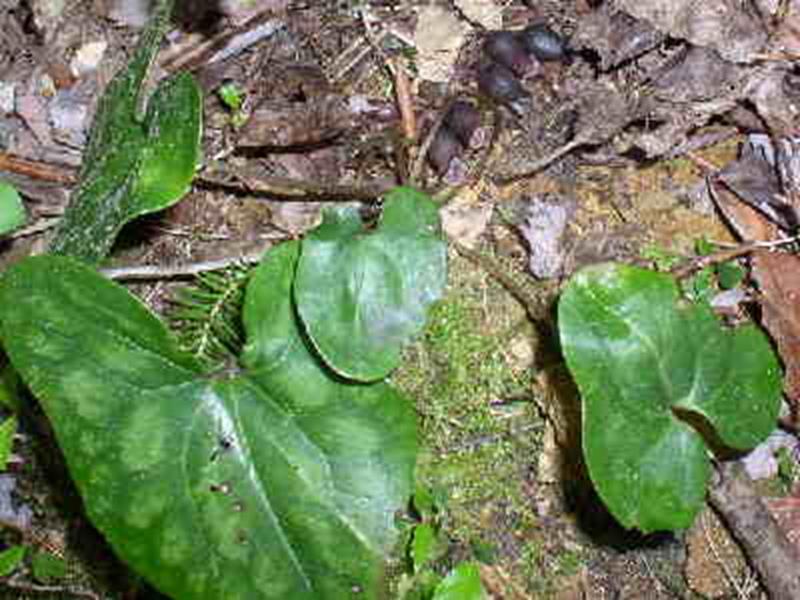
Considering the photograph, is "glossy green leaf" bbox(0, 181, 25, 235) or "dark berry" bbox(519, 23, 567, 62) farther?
"dark berry" bbox(519, 23, 567, 62)

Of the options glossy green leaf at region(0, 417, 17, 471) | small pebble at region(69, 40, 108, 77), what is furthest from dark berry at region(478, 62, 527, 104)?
glossy green leaf at region(0, 417, 17, 471)

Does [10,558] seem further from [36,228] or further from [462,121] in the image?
[462,121]

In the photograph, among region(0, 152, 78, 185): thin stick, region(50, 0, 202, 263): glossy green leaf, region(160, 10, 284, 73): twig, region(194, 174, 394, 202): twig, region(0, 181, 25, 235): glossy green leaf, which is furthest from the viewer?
region(160, 10, 284, 73): twig

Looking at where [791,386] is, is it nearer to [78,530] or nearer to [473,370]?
[473,370]

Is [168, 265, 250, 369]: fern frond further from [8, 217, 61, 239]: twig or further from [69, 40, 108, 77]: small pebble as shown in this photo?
[69, 40, 108, 77]: small pebble

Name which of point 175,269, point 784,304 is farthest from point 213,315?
point 784,304

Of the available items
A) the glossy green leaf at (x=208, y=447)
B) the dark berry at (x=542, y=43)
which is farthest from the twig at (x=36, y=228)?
the dark berry at (x=542, y=43)

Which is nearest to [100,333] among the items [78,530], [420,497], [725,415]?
[78,530]
